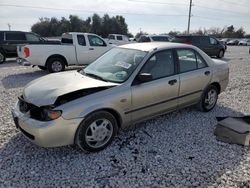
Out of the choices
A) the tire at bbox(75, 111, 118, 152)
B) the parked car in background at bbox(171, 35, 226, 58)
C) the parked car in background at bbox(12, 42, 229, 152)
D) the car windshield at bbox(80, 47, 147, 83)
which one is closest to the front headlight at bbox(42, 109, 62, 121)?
the parked car in background at bbox(12, 42, 229, 152)

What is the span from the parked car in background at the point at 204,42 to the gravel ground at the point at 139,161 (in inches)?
464

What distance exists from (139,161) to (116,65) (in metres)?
1.66

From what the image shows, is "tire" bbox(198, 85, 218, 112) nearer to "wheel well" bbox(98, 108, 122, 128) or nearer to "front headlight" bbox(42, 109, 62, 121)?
"wheel well" bbox(98, 108, 122, 128)

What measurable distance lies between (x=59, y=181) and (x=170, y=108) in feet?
7.72

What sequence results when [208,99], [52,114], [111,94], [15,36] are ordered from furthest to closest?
[15,36]
[208,99]
[111,94]
[52,114]

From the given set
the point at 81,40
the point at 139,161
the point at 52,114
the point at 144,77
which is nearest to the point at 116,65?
the point at 144,77

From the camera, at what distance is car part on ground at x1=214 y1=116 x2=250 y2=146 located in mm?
3842

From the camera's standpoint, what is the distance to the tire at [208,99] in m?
4.97

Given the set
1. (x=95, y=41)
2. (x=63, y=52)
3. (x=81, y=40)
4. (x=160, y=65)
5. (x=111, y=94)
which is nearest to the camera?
(x=111, y=94)

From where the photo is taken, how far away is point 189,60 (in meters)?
4.63

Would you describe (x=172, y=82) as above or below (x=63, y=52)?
below

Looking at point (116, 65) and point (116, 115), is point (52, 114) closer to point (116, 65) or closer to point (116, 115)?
point (116, 115)

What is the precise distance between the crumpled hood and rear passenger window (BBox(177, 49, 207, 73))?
161 centimetres

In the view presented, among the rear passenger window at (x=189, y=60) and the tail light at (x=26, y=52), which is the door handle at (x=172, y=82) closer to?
the rear passenger window at (x=189, y=60)
